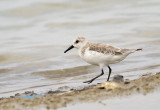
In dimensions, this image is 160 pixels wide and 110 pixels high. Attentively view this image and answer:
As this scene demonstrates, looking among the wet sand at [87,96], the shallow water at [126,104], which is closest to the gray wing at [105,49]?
the wet sand at [87,96]

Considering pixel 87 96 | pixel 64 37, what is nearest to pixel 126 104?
pixel 87 96

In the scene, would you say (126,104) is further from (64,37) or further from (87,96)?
(64,37)

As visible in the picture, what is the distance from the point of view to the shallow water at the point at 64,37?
9423mm

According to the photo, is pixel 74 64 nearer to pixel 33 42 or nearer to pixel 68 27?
pixel 33 42

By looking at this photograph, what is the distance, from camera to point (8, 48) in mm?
12555

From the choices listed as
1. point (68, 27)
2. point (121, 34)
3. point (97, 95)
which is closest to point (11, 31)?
point (68, 27)

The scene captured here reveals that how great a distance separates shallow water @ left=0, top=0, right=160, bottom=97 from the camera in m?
9.42

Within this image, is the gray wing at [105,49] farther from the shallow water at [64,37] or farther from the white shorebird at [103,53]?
the shallow water at [64,37]

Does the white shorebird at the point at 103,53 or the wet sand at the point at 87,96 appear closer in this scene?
the wet sand at the point at 87,96

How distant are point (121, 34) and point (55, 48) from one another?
2.32 metres

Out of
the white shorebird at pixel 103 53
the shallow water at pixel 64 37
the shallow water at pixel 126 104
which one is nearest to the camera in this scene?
the shallow water at pixel 126 104

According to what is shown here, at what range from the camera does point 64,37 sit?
1327cm

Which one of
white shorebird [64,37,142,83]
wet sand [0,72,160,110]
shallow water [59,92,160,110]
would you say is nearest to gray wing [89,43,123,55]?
white shorebird [64,37,142,83]

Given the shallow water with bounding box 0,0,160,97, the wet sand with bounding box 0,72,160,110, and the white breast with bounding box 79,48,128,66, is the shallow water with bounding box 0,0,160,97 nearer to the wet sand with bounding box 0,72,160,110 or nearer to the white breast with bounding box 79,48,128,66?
the white breast with bounding box 79,48,128,66
